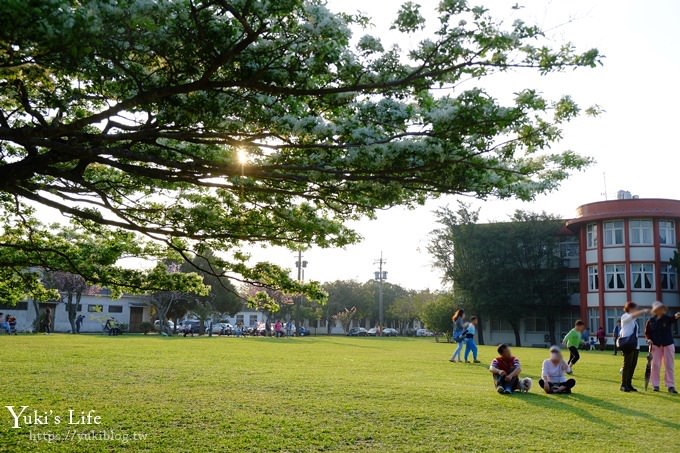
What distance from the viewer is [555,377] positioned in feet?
38.7

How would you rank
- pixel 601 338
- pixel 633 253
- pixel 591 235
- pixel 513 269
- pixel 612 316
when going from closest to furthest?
pixel 601 338 < pixel 633 253 < pixel 612 316 < pixel 591 235 < pixel 513 269

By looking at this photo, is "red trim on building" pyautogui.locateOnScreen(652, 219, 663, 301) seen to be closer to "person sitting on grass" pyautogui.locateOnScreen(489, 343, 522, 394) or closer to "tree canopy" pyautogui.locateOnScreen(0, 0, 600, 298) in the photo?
"person sitting on grass" pyautogui.locateOnScreen(489, 343, 522, 394)

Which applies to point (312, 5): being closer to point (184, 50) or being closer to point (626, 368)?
point (184, 50)

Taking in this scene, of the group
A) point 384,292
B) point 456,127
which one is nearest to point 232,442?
point 456,127

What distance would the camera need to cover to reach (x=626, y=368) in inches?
492

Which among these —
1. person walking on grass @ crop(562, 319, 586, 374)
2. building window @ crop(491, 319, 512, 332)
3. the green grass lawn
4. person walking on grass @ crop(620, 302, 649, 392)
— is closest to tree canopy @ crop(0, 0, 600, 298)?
the green grass lawn

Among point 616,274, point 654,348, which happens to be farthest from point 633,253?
point 654,348

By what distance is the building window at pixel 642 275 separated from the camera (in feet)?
155

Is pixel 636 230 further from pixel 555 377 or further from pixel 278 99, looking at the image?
pixel 278 99

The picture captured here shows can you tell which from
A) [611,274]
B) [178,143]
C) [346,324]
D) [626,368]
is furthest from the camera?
[346,324]

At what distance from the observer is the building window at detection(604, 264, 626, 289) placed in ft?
157

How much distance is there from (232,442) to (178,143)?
153 inches

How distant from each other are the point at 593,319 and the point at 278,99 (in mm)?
48863

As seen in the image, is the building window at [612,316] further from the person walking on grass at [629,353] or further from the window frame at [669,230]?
the person walking on grass at [629,353]
